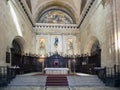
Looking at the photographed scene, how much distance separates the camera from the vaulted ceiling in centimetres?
2669

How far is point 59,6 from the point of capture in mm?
29391

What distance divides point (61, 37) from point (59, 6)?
4287 mm

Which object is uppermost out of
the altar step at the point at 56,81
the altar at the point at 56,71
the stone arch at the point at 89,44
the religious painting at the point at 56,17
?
the religious painting at the point at 56,17

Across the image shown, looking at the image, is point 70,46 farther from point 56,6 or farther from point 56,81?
point 56,81

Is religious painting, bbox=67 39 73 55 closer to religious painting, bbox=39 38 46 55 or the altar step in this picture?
religious painting, bbox=39 38 46 55

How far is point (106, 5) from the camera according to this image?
48.9ft

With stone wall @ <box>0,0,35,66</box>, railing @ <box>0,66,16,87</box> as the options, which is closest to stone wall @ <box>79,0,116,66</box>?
railing @ <box>0,66,16,87</box>

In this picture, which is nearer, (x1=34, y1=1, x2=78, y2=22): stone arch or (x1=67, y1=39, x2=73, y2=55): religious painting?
(x1=34, y1=1, x2=78, y2=22): stone arch

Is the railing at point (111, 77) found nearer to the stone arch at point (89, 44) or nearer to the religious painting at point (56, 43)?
the stone arch at point (89, 44)

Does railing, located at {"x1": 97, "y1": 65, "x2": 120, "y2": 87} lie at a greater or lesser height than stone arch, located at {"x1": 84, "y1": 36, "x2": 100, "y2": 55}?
lesser

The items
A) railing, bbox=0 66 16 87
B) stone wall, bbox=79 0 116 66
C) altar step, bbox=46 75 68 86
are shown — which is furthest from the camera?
stone wall, bbox=79 0 116 66

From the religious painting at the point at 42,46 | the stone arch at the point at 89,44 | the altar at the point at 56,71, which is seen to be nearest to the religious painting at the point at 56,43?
the religious painting at the point at 42,46

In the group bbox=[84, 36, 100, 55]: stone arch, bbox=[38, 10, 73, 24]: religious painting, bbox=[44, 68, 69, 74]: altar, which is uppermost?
bbox=[38, 10, 73, 24]: religious painting

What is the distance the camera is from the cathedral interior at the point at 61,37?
44.8 feet
